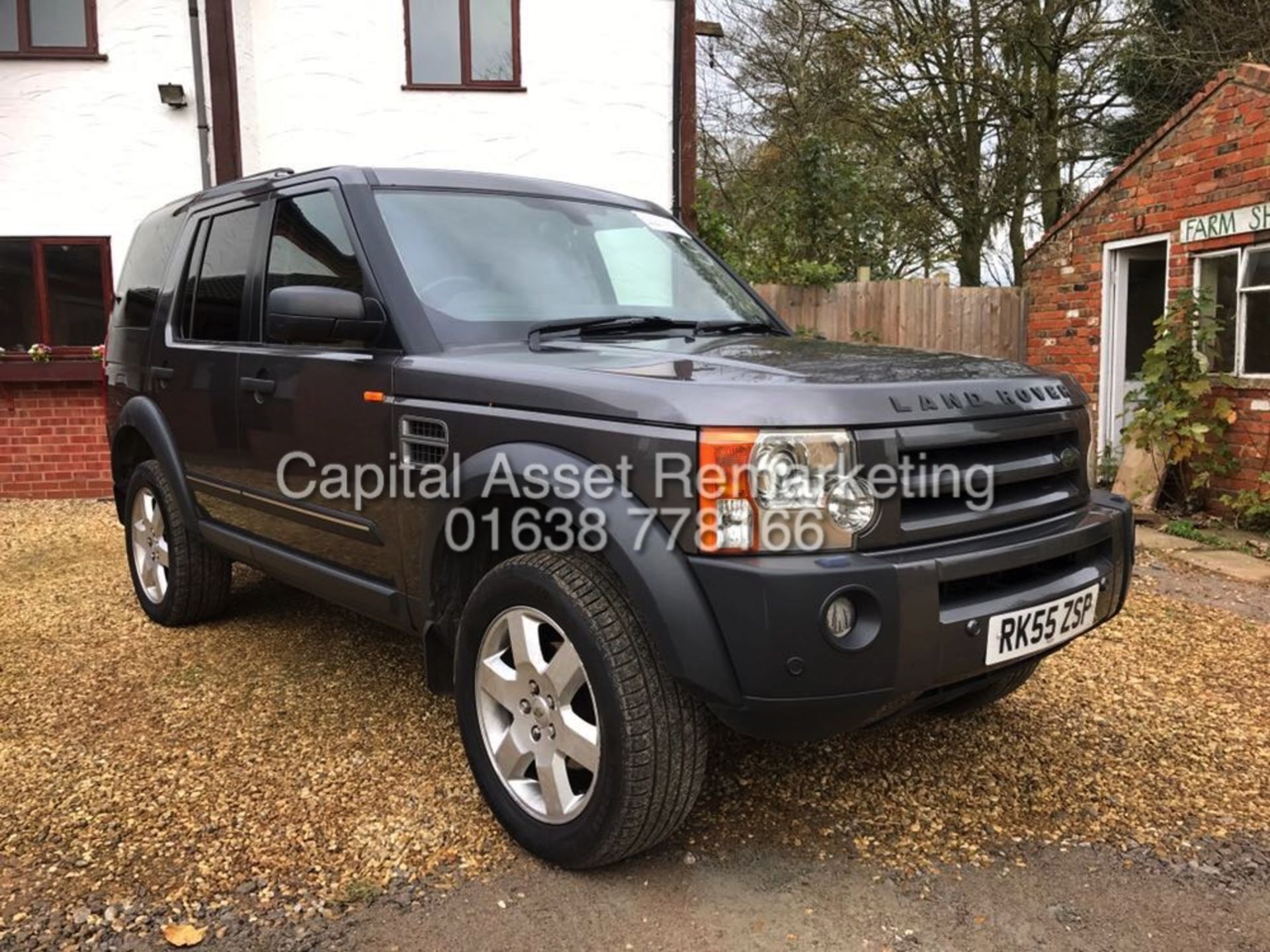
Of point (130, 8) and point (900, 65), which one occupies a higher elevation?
point (900, 65)

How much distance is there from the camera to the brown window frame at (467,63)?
10039mm

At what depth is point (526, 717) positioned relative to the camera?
2645mm

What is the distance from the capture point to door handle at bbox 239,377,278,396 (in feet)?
11.6

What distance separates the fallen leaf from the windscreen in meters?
1.69

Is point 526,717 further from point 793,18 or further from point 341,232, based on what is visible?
point 793,18

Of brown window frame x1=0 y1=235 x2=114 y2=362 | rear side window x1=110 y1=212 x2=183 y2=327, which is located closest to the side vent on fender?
rear side window x1=110 y1=212 x2=183 y2=327

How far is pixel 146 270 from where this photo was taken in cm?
490

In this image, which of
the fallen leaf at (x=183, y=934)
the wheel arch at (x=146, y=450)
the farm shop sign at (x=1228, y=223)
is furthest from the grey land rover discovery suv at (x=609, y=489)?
the farm shop sign at (x=1228, y=223)

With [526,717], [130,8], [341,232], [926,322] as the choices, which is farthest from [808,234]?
[526,717]

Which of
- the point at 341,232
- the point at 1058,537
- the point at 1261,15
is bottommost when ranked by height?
the point at 1058,537

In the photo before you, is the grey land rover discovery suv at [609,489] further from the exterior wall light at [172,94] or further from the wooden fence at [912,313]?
the exterior wall light at [172,94]

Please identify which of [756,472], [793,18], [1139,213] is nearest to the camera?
[756,472]

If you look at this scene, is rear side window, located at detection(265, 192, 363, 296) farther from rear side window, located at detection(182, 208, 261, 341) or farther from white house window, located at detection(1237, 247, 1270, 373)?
white house window, located at detection(1237, 247, 1270, 373)

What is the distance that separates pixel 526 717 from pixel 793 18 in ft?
53.7
